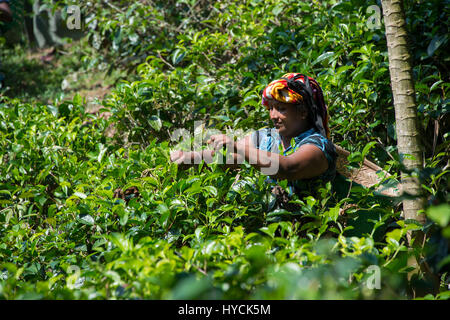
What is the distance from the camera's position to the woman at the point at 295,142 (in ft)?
6.70

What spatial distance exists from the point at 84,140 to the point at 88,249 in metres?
1.15

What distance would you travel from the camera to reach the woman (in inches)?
80.4

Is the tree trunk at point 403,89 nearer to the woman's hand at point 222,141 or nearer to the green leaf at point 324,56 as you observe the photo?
the woman's hand at point 222,141

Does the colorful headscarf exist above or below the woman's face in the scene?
above

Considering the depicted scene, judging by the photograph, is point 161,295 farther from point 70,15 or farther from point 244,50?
point 70,15

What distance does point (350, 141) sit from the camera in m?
2.89

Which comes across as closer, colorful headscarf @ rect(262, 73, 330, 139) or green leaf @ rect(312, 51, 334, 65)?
colorful headscarf @ rect(262, 73, 330, 139)

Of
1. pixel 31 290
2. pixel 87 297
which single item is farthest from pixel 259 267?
pixel 31 290

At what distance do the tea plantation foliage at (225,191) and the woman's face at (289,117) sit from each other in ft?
0.98

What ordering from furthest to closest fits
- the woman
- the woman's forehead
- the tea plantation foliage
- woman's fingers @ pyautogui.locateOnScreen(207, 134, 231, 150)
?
1. the woman's forehead
2. the woman
3. woman's fingers @ pyautogui.locateOnScreen(207, 134, 231, 150)
4. the tea plantation foliage

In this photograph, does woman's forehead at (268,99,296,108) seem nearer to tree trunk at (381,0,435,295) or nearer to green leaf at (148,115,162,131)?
tree trunk at (381,0,435,295)

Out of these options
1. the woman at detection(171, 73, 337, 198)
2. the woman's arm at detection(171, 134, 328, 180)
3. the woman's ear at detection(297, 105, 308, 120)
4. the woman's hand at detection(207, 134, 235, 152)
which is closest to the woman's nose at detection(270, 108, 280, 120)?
the woman at detection(171, 73, 337, 198)

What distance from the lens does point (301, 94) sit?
2.30 meters

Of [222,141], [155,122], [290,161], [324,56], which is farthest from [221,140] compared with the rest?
[155,122]
